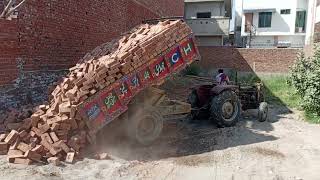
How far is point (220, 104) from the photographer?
32.3 feet

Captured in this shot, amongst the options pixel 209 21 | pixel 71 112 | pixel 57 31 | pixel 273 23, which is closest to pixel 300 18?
pixel 273 23

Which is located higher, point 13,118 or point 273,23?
point 273,23

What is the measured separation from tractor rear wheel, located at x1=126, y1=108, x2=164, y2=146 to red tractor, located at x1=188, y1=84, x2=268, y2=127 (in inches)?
82.3

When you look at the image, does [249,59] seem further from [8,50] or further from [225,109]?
[8,50]

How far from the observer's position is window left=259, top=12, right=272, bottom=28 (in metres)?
44.5

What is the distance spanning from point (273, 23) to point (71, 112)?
136 ft

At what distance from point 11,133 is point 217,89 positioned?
562 centimetres

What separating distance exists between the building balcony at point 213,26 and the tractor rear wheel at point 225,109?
23284mm

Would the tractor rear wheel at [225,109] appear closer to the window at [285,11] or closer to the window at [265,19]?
the window at [265,19]

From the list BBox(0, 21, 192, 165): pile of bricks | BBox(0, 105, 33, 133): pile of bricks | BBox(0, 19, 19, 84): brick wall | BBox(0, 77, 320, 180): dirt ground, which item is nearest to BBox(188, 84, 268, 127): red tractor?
BBox(0, 77, 320, 180): dirt ground

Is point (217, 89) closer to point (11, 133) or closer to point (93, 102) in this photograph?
point (93, 102)

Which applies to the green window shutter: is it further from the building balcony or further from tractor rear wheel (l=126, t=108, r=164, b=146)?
tractor rear wheel (l=126, t=108, r=164, b=146)

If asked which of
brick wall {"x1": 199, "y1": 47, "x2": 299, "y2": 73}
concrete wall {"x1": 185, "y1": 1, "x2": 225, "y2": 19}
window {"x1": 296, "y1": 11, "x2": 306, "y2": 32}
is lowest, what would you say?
brick wall {"x1": 199, "y1": 47, "x2": 299, "y2": 73}

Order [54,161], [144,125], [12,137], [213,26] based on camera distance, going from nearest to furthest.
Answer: [54,161]
[12,137]
[144,125]
[213,26]
